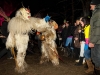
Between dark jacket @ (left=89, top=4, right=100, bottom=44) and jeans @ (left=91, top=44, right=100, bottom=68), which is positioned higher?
dark jacket @ (left=89, top=4, right=100, bottom=44)

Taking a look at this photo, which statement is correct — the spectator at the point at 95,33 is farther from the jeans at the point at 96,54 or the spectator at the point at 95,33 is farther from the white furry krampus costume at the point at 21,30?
the white furry krampus costume at the point at 21,30

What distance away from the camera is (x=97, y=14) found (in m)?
4.70

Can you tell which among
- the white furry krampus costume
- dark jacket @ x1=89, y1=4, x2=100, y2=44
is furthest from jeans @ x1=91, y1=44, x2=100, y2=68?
the white furry krampus costume

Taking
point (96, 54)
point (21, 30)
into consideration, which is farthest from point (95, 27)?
point (21, 30)

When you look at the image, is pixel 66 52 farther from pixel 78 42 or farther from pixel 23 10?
pixel 23 10

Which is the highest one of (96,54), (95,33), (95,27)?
(95,27)

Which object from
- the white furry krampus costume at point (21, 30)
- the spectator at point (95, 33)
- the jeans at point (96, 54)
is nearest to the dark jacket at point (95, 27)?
the spectator at point (95, 33)

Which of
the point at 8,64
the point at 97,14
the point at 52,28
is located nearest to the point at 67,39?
the point at 52,28

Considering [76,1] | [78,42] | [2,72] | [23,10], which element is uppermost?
[76,1]

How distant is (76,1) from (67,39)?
9.54 m

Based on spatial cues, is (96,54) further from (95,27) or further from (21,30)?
(21,30)

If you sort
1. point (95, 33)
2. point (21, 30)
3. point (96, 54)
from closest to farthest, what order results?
point (95, 33) → point (96, 54) → point (21, 30)

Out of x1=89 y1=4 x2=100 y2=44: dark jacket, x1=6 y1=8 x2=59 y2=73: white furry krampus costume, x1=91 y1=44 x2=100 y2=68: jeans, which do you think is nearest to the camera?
x1=89 y1=4 x2=100 y2=44: dark jacket

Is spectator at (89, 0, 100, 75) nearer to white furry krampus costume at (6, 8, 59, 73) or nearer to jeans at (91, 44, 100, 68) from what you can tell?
jeans at (91, 44, 100, 68)
